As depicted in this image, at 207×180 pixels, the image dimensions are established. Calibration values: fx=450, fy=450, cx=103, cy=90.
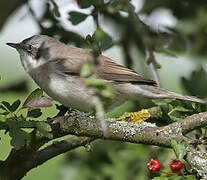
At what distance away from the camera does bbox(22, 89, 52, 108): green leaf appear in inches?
94.5

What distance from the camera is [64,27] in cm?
386

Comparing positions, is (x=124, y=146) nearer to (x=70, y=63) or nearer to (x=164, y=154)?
(x=164, y=154)

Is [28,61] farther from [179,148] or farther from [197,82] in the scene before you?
[179,148]

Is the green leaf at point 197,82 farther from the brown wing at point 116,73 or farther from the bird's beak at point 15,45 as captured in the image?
the bird's beak at point 15,45

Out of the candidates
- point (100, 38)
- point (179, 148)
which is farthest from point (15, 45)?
point (100, 38)

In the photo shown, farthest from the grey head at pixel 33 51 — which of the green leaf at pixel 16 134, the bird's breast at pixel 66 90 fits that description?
the green leaf at pixel 16 134

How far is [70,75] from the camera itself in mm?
3926

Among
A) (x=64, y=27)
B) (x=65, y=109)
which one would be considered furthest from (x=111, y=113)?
(x=64, y=27)

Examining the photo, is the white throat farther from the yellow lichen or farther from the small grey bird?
the yellow lichen

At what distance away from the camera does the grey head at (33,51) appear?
4.20 m

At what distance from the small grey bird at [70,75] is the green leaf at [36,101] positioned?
3.74 feet

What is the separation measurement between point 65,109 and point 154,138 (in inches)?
43.5

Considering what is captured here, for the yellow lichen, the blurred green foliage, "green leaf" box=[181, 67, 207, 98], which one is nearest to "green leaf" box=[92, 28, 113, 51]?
the blurred green foliage

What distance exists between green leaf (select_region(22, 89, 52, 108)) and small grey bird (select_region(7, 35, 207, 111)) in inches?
44.9
